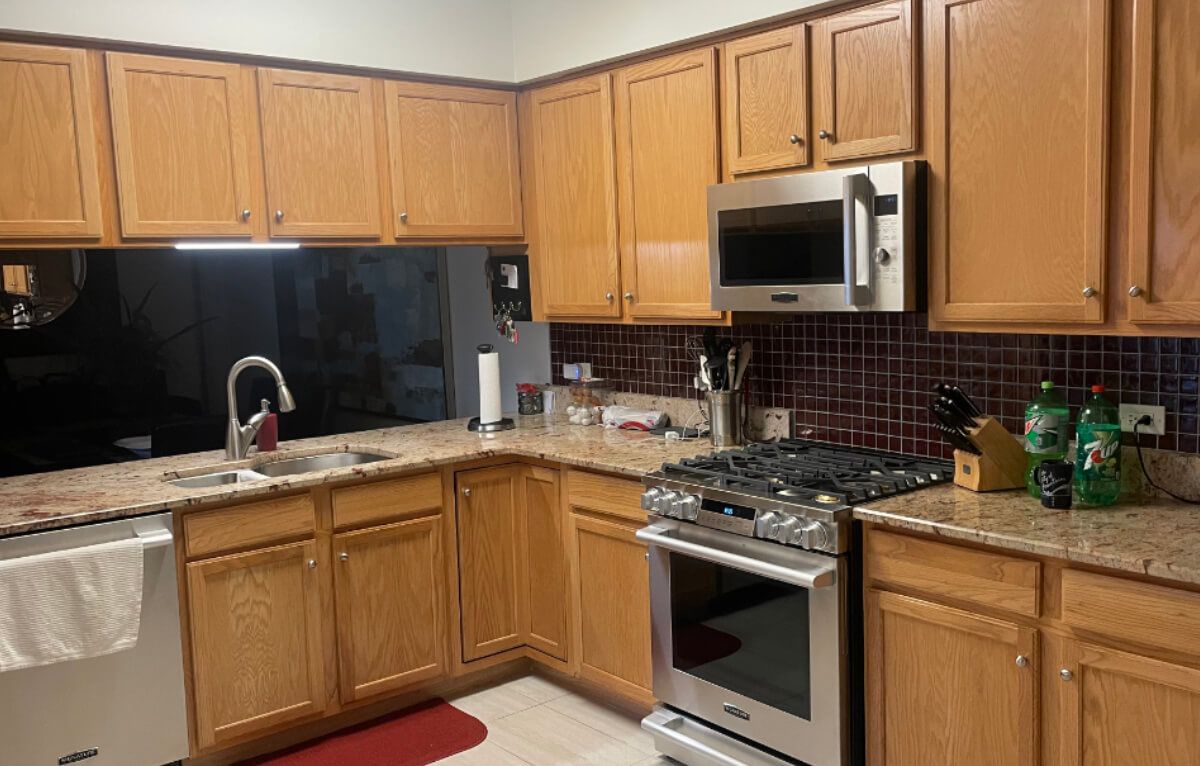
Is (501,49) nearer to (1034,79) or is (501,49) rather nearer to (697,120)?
(697,120)

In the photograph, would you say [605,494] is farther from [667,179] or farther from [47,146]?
[47,146]

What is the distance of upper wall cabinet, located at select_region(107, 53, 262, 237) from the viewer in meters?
3.20

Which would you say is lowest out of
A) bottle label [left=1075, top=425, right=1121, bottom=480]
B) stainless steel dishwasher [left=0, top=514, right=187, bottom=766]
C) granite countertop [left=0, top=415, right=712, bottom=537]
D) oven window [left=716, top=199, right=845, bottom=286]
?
stainless steel dishwasher [left=0, top=514, right=187, bottom=766]

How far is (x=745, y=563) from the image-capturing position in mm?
2734

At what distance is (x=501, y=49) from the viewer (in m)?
4.00

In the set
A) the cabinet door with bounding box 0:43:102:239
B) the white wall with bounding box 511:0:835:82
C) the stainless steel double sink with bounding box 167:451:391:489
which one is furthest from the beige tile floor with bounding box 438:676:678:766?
the white wall with bounding box 511:0:835:82

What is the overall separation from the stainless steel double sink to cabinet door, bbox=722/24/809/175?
1640 millimetres

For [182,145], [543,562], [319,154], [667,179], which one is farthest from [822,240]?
[182,145]

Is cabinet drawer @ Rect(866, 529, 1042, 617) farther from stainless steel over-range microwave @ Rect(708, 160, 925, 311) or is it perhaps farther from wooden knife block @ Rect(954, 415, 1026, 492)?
stainless steel over-range microwave @ Rect(708, 160, 925, 311)

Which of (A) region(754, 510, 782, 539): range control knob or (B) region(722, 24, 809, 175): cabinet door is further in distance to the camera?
(B) region(722, 24, 809, 175): cabinet door

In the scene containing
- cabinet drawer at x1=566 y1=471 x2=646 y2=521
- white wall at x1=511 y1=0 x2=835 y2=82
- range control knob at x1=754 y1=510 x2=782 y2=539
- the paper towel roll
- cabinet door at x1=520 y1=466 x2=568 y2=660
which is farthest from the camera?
the paper towel roll

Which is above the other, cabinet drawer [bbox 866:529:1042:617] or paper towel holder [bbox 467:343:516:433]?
paper towel holder [bbox 467:343:516:433]

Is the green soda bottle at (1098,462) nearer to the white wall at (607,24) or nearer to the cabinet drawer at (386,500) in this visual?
the white wall at (607,24)

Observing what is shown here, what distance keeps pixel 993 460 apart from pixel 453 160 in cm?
229
